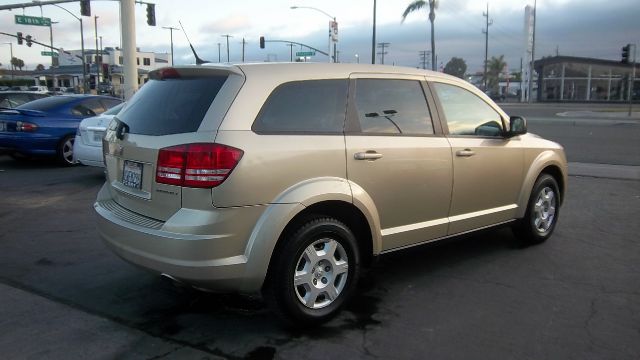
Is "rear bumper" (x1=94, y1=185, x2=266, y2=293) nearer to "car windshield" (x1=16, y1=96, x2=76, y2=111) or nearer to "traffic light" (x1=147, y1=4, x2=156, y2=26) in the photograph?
"car windshield" (x1=16, y1=96, x2=76, y2=111)

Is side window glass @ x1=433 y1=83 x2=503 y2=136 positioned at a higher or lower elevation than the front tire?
higher

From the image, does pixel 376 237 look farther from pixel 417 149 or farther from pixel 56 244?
pixel 56 244

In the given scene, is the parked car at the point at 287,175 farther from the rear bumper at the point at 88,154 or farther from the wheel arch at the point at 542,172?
the rear bumper at the point at 88,154

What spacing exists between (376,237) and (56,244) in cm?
354

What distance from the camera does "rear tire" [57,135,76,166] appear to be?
11.0 metres

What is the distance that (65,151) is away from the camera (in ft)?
36.5

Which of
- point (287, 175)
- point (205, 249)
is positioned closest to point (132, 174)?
point (205, 249)

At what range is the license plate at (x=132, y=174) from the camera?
12.4 ft

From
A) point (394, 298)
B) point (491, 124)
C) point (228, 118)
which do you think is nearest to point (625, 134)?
point (491, 124)

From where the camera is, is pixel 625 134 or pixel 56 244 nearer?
pixel 56 244

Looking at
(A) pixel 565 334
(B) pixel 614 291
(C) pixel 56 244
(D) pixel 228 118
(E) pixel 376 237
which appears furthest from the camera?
(C) pixel 56 244

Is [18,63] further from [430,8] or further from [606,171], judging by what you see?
[606,171]

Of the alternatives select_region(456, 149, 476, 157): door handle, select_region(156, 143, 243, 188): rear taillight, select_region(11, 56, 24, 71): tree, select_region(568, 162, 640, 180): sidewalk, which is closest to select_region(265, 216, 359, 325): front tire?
select_region(156, 143, 243, 188): rear taillight

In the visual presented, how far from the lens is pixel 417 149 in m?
4.39
